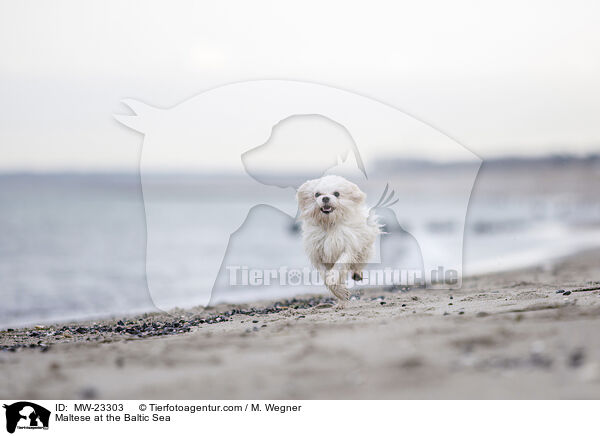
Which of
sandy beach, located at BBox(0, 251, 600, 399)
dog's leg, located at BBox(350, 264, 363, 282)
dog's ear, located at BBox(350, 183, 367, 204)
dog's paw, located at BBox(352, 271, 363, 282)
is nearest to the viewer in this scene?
sandy beach, located at BBox(0, 251, 600, 399)

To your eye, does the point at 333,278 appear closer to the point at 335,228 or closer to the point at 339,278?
the point at 339,278

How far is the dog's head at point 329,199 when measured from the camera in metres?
6.06

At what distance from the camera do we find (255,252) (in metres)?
16.0

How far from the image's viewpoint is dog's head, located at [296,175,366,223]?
6.06 m

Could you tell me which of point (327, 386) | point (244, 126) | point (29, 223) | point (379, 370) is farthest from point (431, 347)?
point (29, 223)

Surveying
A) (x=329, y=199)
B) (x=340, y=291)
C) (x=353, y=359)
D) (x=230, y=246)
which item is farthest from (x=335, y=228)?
(x=230, y=246)

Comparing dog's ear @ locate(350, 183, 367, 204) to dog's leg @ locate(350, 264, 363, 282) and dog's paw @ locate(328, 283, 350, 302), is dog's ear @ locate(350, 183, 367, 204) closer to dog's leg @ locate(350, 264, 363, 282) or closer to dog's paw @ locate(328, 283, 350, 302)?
dog's leg @ locate(350, 264, 363, 282)

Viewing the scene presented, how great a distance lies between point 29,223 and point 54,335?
26.1 m

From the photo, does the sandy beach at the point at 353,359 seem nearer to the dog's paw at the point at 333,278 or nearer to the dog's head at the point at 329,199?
the dog's paw at the point at 333,278
